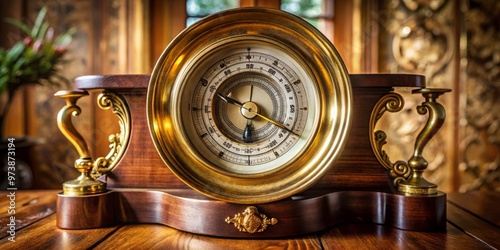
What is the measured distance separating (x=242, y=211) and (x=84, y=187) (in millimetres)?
285

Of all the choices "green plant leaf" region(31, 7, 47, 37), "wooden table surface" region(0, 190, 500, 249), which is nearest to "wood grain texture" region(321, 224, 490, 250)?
"wooden table surface" region(0, 190, 500, 249)

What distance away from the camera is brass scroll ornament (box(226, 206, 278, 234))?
71 centimetres

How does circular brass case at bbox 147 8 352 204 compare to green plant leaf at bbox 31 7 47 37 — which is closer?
circular brass case at bbox 147 8 352 204

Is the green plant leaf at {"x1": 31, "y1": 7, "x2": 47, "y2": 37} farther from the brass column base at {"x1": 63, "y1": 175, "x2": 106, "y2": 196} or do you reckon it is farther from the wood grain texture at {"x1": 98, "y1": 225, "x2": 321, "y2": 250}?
the wood grain texture at {"x1": 98, "y1": 225, "x2": 321, "y2": 250}

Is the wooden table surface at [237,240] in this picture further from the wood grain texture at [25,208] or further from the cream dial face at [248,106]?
the cream dial face at [248,106]

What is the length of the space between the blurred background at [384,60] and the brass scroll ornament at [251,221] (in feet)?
6.36

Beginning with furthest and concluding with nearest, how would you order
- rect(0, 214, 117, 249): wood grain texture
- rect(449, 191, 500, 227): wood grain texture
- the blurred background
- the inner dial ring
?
the blurred background, rect(449, 191, 500, 227): wood grain texture, the inner dial ring, rect(0, 214, 117, 249): wood grain texture

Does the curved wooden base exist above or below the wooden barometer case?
below

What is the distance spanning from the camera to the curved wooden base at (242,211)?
724mm

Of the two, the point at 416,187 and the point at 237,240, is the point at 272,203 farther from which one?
the point at 416,187

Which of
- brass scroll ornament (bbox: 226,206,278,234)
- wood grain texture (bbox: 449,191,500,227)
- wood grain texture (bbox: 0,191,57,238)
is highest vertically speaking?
brass scroll ornament (bbox: 226,206,278,234)

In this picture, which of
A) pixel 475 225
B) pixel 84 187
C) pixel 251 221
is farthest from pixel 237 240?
pixel 475 225

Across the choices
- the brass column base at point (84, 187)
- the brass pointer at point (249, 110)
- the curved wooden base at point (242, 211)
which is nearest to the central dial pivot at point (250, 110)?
the brass pointer at point (249, 110)

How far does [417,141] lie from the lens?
795 millimetres
